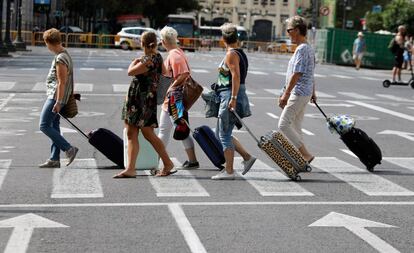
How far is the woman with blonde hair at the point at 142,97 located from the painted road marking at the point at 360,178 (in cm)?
230

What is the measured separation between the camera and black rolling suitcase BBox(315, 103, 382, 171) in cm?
1248

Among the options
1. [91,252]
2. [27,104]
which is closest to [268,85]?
[27,104]

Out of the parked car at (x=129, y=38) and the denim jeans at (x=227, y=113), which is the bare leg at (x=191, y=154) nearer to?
the denim jeans at (x=227, y=113)

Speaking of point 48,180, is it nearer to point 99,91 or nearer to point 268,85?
point 99,91

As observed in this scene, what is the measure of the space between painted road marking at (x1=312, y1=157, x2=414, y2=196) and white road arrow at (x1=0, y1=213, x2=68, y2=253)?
3580 millimetres

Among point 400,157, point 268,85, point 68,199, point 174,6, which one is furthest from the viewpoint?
point 174,6

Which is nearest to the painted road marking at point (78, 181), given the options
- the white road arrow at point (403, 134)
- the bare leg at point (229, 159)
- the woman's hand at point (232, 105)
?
the bare leg at point (229, 159)

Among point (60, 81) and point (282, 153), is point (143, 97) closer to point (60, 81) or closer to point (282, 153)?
point (60, 81)

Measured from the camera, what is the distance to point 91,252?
7.52 metres

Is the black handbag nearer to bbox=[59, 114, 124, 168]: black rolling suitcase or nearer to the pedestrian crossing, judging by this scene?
the pedestrian crossing

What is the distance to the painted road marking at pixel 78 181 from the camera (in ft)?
33.8

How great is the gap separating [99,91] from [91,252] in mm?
19303

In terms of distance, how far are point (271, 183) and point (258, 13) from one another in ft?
479

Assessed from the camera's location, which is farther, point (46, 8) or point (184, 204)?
point (46, 8)
